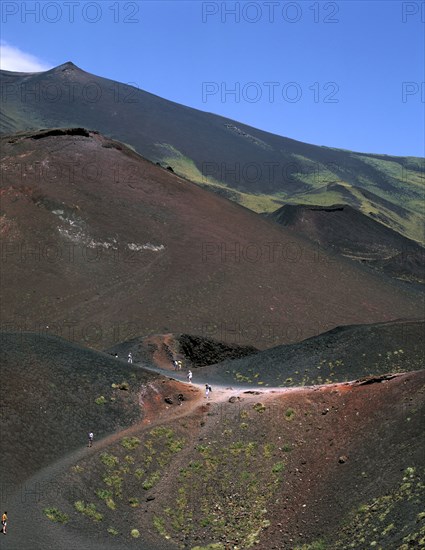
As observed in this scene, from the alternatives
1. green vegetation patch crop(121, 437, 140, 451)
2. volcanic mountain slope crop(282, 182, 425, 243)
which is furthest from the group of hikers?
volcanic mountain slope crop(282, 182, 425, 243)

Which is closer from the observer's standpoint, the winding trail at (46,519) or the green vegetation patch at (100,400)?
the winding trail at (46,519)

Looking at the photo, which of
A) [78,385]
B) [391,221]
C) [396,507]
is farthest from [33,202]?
[391,221]

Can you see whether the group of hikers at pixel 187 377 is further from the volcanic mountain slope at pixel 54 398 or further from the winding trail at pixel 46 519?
the volcanic mountain slope at pixel 54 398

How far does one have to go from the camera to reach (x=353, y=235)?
424 feet

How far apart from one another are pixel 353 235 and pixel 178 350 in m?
83.4

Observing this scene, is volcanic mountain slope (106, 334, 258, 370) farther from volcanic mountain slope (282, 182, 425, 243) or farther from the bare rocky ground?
volcanic mountain slope (282, 182, 425, 243)

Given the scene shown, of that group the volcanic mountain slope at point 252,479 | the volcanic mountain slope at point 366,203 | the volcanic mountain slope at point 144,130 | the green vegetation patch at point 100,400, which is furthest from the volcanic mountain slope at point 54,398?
the volcanic mountain slope at point 366,203

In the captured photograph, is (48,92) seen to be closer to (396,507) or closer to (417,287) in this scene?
(417,287)

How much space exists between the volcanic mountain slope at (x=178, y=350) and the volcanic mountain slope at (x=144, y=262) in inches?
209

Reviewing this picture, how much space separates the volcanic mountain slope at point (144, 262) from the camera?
62188mm

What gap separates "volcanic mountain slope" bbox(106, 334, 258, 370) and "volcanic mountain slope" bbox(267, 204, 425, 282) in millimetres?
65850

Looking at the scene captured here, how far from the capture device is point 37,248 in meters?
69.8

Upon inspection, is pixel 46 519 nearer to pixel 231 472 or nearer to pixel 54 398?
pixel 231 472

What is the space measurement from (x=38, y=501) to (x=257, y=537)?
7.37 meters
